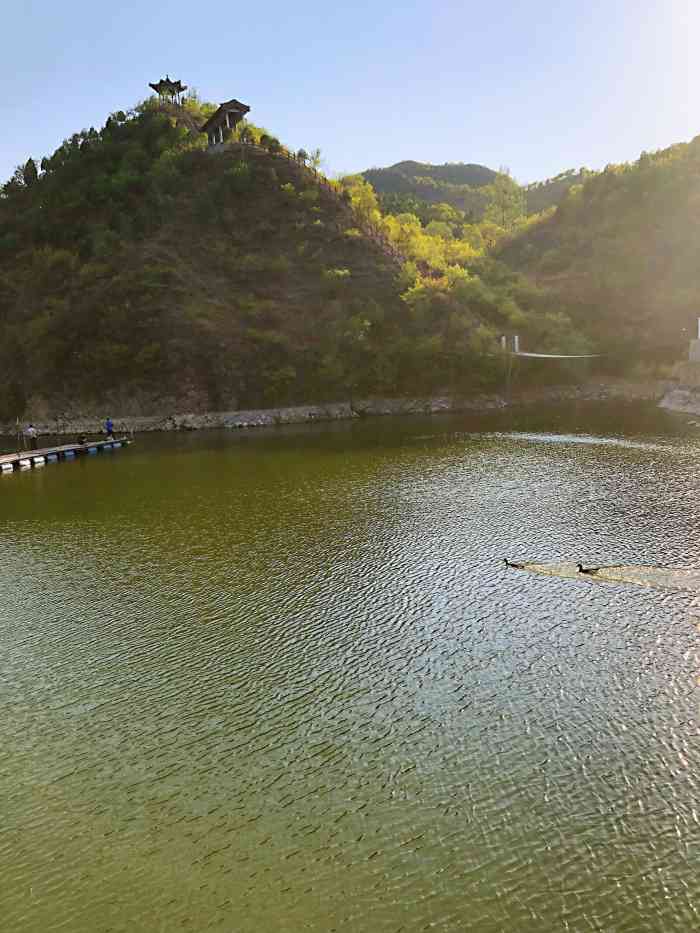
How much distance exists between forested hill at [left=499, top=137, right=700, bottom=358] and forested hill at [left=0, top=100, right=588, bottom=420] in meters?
7.67

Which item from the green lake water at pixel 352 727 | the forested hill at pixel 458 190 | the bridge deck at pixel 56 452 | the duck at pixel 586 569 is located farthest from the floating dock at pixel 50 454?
the forested hill at pixel 458 190

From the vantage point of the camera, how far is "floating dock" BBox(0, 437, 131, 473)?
40562 mm

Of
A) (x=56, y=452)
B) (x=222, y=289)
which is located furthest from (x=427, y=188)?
(x=56, y=452)

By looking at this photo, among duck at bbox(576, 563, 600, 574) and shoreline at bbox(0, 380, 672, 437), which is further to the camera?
shoreline at bbox(0, 380, 672, 437)

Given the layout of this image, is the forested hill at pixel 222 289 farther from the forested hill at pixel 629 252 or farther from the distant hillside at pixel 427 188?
the distant hillside at pixel 427 188

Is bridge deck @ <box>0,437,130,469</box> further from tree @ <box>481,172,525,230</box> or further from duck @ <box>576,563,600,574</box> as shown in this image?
tree @ <box>481,172,525,230</box>

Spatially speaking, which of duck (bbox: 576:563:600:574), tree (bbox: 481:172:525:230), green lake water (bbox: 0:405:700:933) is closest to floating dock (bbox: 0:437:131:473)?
green lake water (bbox: 0:405:700:933)

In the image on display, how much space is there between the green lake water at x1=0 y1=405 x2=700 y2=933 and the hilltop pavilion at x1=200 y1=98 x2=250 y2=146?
84.6m

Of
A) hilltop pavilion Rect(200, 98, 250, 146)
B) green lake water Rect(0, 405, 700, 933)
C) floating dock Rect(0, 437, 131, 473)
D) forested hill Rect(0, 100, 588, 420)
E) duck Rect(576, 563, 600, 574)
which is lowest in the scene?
green lake water Rect(0, 405, 700, 933)

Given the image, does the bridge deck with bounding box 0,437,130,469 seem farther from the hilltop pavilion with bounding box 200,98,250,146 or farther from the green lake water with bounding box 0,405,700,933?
the hilltop pavilion with bounding box 200,98,250,146

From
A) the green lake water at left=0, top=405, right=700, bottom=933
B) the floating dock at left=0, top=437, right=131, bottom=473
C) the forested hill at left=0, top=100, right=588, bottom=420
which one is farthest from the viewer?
the forested hill at left=0, top=100, right=588, bottom=420

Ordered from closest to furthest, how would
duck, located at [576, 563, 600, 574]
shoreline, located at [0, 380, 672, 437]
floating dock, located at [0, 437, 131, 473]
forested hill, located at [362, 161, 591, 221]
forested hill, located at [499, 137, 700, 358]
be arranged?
duck, located at [576, 563, 600, 574] → floating dock, located at [0, 437, 131, 473] → shoreline, located at [0, 380, 672, 437] → forested hill, located at [499, 137, 700, 358] → forested hill, located at [362, 161, 591, 221]

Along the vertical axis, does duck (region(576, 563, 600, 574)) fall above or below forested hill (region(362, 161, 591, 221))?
below

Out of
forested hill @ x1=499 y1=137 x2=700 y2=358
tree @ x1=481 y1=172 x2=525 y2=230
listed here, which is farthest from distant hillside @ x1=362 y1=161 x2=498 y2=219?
forested hill @ x1=499 y1=137 x2=700 y2=358
